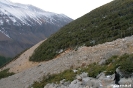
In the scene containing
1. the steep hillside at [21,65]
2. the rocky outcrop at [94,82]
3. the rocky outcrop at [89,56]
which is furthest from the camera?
the steep hillside at [21,65]

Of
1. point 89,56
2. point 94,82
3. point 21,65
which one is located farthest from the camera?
point 21,65

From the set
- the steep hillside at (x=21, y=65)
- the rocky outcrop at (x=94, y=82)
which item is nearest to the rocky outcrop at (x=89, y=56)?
the rocky outcrop at (x=94, y=82)

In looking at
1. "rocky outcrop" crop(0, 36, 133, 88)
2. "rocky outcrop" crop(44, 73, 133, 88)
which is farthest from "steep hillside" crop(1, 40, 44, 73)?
"rocky outcrop" crop(44, 73, 133, 88)

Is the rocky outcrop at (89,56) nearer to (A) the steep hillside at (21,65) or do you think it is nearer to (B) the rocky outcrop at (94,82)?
(B) the rocky outcrop at (94,82)

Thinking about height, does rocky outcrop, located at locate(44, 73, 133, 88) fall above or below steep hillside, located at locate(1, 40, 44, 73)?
above

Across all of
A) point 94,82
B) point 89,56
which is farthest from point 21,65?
point 94,82

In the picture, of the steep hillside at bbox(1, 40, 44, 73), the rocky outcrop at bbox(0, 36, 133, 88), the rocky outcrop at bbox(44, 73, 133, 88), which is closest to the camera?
the rocky outcrop at bbox(44, 73, 133, 88)

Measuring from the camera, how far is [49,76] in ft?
74.1

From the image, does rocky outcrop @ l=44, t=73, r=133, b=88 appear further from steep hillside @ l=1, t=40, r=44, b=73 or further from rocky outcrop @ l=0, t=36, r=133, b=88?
steep hillside @ l=1, t=40, r=44, b=73

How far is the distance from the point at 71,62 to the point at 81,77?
24.9 ft

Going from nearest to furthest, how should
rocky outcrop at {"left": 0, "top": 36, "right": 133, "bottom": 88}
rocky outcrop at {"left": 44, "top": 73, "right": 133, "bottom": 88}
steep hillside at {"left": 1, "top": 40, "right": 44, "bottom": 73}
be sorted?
rocky outcrop at {"left": 44, "top": 73, "right": 133, "bottom": 88}
rocky outcrop at {"left": 0, "top": 36, "right": 133, "bottom": 88}
steep hillside at {"left": 1, "top": 40, "right": 44, "bottom": 73}

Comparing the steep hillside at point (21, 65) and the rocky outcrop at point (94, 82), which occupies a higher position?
the rocky outcrop at point (94, 82)

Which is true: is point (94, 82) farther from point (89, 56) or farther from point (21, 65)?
point (21, 65)

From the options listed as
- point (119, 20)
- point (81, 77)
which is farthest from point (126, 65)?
point (119, 20)
